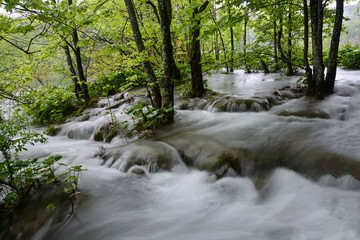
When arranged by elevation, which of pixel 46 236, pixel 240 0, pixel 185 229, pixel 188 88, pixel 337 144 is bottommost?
pixel 185 229

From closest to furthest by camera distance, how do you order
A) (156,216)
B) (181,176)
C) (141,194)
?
1. (156,216)
2. (141,194)
3. (181,176)

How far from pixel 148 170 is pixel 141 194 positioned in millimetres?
549

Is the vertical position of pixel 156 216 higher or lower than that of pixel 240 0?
lower

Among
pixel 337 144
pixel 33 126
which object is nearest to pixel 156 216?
pixel 337 144

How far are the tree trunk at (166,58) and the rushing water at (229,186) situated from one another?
30.8 inches

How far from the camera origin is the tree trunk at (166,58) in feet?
14.9

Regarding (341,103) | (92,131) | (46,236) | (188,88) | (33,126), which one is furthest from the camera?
(33,126)

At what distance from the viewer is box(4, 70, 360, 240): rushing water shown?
235 cm

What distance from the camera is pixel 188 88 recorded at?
805cm

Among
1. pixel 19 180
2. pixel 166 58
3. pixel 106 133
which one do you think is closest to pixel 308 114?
pixel 166 58

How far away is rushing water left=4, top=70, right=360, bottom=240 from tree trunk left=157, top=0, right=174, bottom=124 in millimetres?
783

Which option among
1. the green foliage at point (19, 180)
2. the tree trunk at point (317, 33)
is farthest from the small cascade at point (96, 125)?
the tree trunk at point (317, 33)

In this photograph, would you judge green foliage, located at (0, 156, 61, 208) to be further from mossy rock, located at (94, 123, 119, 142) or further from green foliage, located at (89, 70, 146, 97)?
mossy rock, located at (94, 123, 119, 142)

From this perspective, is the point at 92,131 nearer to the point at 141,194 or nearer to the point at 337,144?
the point at 141,194
